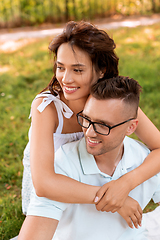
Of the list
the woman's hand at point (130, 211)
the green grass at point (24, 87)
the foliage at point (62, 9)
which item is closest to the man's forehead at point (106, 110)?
the woman's hand at point (130, 211)

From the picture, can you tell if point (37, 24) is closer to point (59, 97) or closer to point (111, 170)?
point (59, 97)

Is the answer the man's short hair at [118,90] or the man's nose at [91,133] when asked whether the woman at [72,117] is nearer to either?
the man's short hair at [118,90]

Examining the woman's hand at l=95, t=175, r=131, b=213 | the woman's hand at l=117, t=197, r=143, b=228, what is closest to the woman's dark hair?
the woman's hand at l=95, t=175, r=131, b=213

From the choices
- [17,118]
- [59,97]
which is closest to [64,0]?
[17,118]

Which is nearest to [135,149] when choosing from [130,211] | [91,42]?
[130,211]

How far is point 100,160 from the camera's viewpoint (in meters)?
2.40

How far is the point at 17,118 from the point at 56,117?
2749 millimetres

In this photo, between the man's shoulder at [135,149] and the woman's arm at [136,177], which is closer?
the woman's arm at [136,177]

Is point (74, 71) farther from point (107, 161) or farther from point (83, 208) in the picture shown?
point (83, 208)

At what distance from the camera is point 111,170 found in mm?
2418

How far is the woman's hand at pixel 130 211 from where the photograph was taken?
7.41 ft

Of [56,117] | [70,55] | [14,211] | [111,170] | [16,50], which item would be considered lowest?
[14,211]

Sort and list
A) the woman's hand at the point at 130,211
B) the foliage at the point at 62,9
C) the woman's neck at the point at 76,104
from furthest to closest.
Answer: the foliage at the point at 62,9 < the woman's neck at the point at 76,104 < the woman's hand at the point at 130,211

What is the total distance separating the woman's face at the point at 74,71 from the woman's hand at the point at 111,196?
0.77 m
